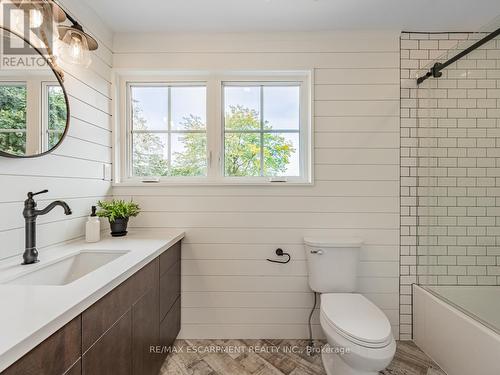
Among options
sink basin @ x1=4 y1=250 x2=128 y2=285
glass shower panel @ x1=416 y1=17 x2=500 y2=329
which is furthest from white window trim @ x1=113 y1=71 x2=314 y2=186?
glass shower panel @ x1=416 y1=17 x2=500 y2=329

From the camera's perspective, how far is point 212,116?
2.00 m

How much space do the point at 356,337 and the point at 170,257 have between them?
45.6 inches

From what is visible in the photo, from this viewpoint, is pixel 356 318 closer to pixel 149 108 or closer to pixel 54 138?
pixel 54 138

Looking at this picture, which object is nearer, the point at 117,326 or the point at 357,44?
the point at 117,326

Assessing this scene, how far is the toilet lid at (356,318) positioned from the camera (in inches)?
50.6

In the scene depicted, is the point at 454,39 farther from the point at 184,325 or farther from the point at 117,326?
the point at 184,325

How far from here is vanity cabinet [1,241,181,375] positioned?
2.26 ft

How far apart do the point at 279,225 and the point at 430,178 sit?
1156 millimetres

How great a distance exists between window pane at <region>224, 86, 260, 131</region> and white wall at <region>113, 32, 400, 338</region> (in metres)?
0.19

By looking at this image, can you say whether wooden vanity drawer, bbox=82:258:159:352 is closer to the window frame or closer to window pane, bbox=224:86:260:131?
the window frame

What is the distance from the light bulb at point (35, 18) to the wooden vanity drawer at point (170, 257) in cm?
130

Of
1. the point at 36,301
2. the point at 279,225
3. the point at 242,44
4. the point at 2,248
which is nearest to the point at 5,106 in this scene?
the point at 2,248

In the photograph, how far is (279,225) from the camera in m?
1.93

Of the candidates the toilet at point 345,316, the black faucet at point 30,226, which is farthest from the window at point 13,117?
the toilet at point 345,316
